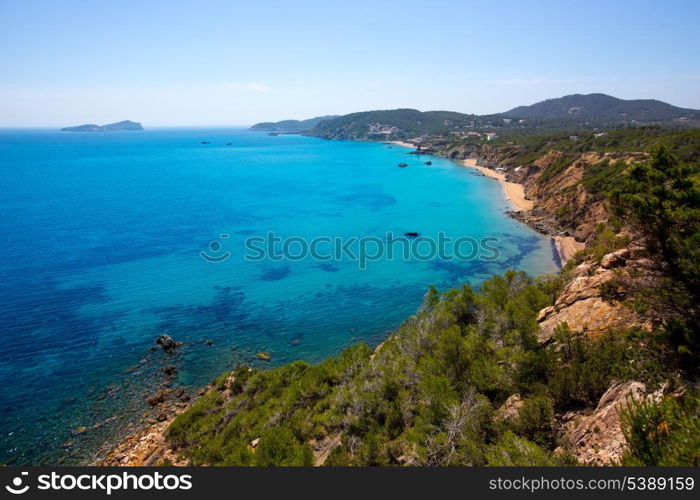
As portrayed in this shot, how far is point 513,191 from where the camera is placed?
85438 mm

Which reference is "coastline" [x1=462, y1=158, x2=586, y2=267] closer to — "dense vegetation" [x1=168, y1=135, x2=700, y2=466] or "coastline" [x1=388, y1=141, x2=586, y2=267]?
"coastline" [x1=388, y1=141, x2=586, y2=267]

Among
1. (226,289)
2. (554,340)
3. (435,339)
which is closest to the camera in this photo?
(554,340)

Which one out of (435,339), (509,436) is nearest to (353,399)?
(435,339)

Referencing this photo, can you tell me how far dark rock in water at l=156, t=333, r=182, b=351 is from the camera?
2880cm

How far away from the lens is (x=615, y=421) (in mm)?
10648

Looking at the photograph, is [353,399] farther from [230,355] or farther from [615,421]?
[230,355]

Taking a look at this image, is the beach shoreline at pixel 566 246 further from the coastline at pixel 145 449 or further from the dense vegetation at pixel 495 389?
the coastline at pixel 145 449

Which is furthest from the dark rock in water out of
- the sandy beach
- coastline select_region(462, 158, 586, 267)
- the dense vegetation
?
the sandy beach

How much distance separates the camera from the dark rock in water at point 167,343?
28797mm

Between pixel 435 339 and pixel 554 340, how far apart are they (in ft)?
19.2

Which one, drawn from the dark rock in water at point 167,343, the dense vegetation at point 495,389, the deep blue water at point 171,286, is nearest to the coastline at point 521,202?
the deep blue water at point 171,286

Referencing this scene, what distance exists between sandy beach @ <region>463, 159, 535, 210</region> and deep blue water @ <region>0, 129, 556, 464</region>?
9.36 ft

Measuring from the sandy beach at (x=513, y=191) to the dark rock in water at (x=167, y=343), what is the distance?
64.5 metres

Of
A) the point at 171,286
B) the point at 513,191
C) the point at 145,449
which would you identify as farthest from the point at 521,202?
the point at 145,449
